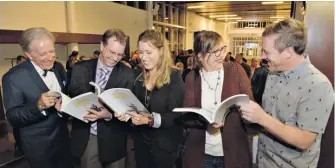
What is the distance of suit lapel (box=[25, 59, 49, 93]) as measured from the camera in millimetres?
1771

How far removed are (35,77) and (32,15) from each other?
19.0ft

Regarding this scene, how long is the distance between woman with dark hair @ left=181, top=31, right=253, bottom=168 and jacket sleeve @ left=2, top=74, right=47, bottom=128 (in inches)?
39.9

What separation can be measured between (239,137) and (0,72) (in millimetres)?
6187

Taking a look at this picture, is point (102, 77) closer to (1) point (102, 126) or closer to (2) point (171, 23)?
(1) point (102, 126)

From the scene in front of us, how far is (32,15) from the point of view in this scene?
261 inches

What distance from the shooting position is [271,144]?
136cm

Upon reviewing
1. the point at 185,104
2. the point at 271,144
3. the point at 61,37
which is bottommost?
the point at 271,144

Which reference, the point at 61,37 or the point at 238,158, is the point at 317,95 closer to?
the point at 238,158

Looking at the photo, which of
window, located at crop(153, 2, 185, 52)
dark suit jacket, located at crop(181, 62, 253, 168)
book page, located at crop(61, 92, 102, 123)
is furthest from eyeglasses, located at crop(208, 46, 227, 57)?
window, located at crop(153, 2, 185, 52)

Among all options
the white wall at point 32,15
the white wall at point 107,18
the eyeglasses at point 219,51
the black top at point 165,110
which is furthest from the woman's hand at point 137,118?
the white wall at point 107,18

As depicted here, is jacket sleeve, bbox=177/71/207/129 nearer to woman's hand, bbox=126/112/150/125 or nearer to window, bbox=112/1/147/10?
woman's hand, bbox=126/112/150/125

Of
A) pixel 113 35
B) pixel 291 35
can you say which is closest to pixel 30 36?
pixel 113 35

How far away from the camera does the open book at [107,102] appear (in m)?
1.55

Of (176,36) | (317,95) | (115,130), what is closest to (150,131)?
(115,130)
